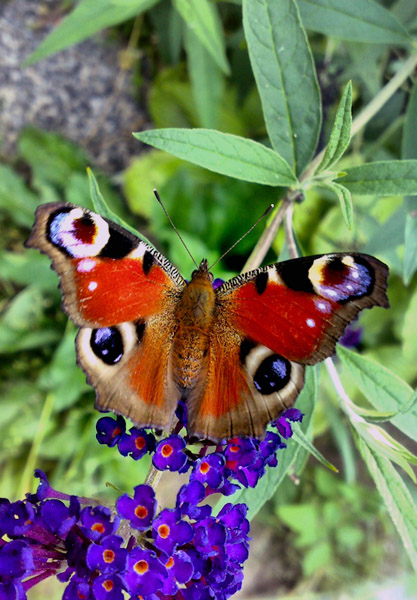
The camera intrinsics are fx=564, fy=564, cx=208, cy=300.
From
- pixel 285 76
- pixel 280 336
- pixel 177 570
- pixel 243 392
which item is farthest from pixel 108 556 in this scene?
pixel 285 76

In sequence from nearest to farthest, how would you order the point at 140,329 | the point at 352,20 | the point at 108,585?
the point at 108,585, the point at 140,329, the point at 352,20

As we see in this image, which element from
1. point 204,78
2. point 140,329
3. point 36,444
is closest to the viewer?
point 140,329

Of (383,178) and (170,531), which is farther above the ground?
(383,178)

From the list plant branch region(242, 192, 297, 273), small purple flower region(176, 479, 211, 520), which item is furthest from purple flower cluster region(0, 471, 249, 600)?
plant branch region(242, 192, 297, 273)

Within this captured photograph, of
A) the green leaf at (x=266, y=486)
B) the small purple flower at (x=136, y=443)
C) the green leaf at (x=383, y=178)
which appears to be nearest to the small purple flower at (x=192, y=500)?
the small purple flower at (x=136, y=443)

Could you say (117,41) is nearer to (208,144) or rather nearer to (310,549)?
(208,144)

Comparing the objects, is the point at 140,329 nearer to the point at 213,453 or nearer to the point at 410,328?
the point at 213,453

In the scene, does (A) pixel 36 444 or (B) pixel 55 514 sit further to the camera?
(A) pixel 36 444

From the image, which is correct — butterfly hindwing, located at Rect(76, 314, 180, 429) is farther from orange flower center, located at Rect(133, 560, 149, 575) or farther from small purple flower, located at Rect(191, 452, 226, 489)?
orange flower center, located at Rect(133, 560, 149, 575)
